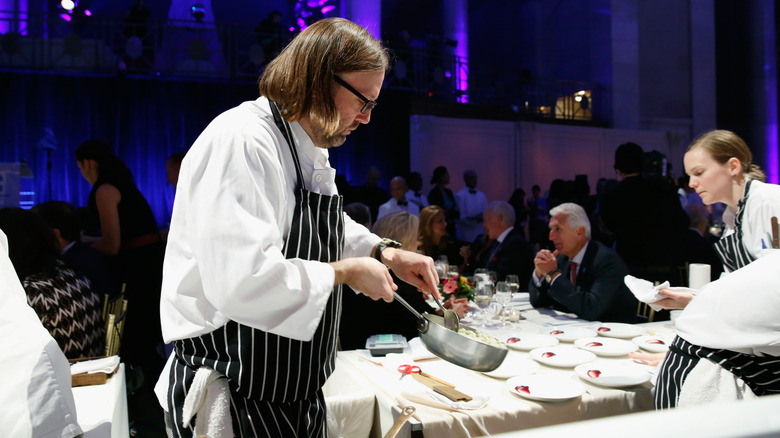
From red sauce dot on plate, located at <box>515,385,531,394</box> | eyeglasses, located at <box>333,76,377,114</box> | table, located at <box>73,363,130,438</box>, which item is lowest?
table, located at <box>73,363,130,438</box>

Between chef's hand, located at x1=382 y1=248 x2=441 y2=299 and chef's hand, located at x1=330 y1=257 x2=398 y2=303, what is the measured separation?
0.26m

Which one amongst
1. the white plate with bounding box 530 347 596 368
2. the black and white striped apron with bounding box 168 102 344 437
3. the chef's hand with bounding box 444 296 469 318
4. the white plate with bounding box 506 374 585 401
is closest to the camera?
the black and white striped apron with bounding box 168 102 344 437

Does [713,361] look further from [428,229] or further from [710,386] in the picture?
[428,229]

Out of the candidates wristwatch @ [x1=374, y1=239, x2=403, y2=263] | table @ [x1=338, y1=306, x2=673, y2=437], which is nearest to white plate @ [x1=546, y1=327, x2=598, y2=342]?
table @ [x1=338, y1=306, x2=673, y2=437]

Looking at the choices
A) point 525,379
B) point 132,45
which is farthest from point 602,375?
point 132,45

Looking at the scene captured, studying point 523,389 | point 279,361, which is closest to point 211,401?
point 279,361

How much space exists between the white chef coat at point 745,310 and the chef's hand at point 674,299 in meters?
0.30

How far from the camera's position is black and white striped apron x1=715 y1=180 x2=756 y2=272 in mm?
2199

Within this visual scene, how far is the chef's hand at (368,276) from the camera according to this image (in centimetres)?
93

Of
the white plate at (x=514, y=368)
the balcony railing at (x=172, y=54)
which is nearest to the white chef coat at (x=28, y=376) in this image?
the white plate at (x=514, y=368)

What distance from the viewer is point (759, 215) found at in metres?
2.11

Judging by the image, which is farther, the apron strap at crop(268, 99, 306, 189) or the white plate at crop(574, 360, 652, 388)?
the white plate at crop(574, 360, 652, 388)

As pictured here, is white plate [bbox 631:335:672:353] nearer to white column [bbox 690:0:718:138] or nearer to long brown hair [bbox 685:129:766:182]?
long brown hair [bbox 685:129:766:182]

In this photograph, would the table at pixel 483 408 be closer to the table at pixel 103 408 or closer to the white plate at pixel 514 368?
the white plate at pixel 514 368
